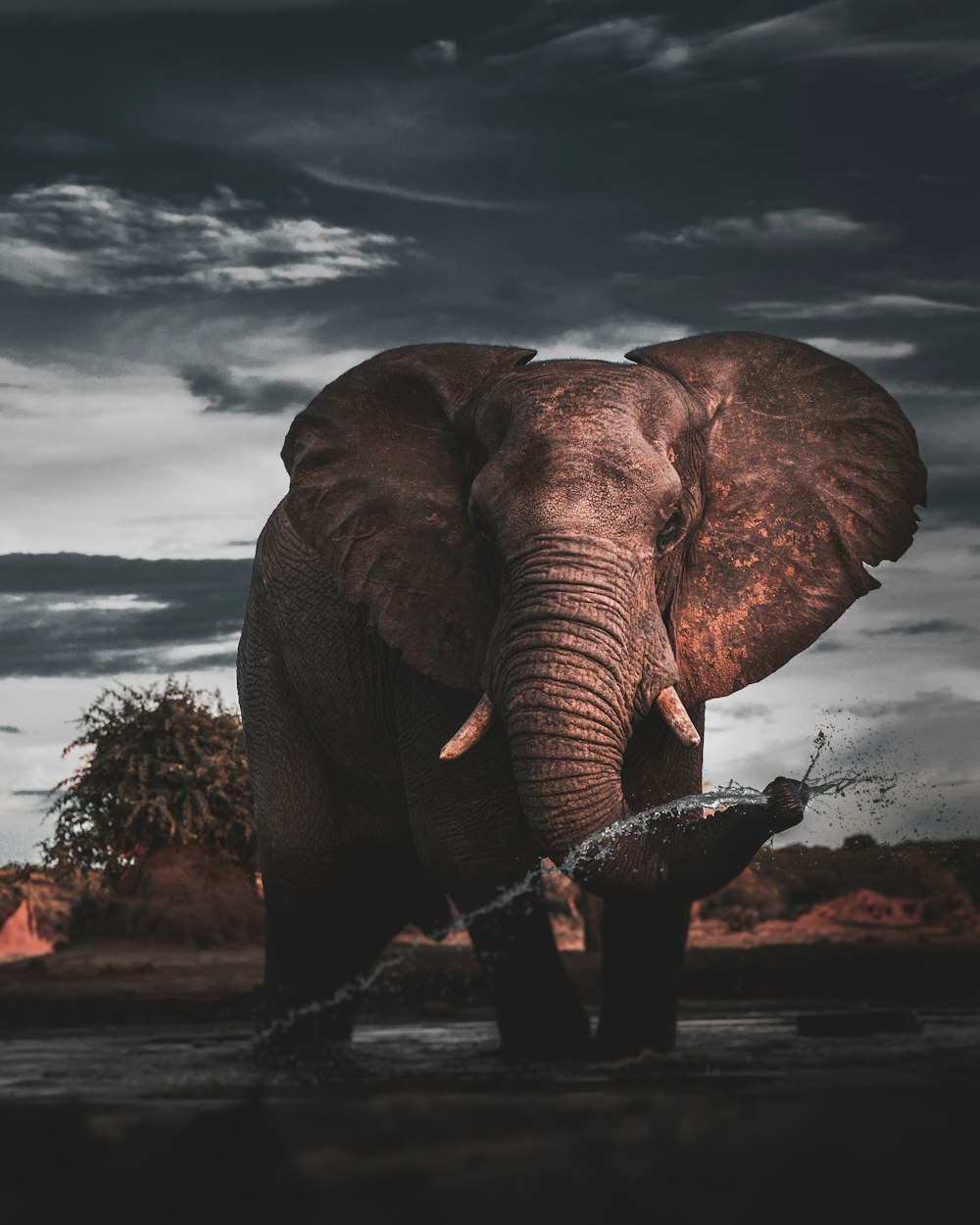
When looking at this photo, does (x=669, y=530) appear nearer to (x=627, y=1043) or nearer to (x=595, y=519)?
(x=595, y=519)

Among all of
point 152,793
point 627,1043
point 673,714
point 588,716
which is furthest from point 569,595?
point 152,793

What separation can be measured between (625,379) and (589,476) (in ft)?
2.27

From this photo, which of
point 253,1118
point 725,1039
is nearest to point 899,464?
point 725,1039

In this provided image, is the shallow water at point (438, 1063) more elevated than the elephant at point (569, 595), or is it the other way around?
the elephant at point (569, 595)

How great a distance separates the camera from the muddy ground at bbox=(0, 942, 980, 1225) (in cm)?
377

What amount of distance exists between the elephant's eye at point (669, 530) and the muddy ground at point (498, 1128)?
2.19 meters

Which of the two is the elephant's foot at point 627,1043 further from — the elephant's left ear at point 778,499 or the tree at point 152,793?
the tree at point 152,793

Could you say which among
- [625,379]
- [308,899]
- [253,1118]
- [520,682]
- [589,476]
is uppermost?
[625,379]

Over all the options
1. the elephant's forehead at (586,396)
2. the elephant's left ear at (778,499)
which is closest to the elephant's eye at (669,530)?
the elephant's left ear at (778,499)

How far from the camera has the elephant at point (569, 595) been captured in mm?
7402

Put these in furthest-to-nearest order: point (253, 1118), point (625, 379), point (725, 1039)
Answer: point (725, 1039) → point (625, 379) → point (253, 1118)

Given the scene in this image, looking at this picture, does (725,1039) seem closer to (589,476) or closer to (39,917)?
(589,476)

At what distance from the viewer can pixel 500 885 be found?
8.41 meters

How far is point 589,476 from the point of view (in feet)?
24.7
